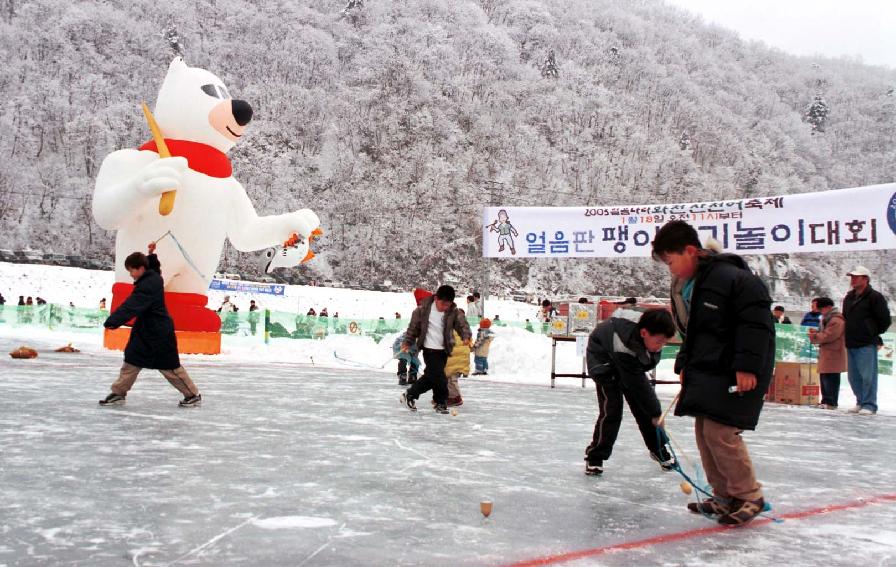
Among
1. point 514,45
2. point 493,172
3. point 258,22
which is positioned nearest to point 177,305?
point 493,172

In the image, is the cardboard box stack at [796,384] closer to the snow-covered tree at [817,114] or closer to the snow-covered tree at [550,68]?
the snow-covered tree at [550,68]

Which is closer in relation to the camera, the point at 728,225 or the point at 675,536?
the point at 675,536

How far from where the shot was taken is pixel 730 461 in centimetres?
375

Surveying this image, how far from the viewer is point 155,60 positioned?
216ft

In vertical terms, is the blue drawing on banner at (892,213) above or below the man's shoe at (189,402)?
above

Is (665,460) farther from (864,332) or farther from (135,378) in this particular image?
(864,332)

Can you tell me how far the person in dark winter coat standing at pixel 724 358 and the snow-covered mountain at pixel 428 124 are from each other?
46104 mm

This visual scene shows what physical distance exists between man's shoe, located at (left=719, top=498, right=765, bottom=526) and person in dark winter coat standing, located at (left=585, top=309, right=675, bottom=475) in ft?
3.53

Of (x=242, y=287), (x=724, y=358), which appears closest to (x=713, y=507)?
(x=724, y=358)

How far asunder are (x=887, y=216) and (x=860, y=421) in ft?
14.6

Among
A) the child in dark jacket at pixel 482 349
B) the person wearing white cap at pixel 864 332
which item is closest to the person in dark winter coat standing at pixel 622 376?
the person wearing white cap at pixel 864 332

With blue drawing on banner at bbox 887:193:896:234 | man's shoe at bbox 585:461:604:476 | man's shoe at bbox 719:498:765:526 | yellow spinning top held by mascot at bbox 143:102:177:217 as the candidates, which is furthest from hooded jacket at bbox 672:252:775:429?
yellow spinning top held by mascot at bbox 143:102:177:217

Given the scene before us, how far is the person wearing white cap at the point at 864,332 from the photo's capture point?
966cm

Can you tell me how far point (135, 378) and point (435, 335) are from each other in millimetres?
2867
